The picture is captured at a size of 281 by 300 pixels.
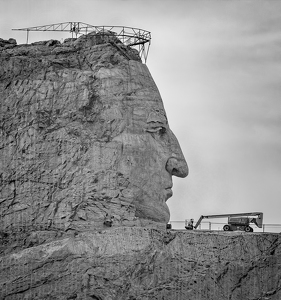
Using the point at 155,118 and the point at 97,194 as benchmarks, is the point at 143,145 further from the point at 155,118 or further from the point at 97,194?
the point at 97,194

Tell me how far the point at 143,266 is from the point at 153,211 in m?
3.49

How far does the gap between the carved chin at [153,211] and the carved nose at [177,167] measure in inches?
63.7

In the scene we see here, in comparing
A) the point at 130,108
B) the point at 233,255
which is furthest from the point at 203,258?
the point at 130,108

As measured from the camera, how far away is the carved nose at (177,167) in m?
62.9

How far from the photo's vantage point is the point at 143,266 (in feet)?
195

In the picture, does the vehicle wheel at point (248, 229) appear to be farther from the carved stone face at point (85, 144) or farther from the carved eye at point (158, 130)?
the carved eye at point (158, 130)

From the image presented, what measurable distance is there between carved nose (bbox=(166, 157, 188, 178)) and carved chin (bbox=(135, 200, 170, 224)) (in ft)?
5.31

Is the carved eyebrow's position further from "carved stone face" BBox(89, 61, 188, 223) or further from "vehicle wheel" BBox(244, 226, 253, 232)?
"vehicle wheel" BBox(244, 226, 253, 232)

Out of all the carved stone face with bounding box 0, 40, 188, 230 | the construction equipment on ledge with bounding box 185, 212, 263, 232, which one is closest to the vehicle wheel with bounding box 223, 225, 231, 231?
the construction equipment on ledge with bounding box 185, 212, 263, 232

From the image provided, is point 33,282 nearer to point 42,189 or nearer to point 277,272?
point 42,189

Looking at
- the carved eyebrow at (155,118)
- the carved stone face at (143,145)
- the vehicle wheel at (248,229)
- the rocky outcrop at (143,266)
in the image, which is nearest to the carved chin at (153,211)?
the carved stone face at (143,145)

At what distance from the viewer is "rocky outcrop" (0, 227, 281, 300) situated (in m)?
58.7

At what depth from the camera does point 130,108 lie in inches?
2454

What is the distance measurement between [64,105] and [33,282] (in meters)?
8.48
